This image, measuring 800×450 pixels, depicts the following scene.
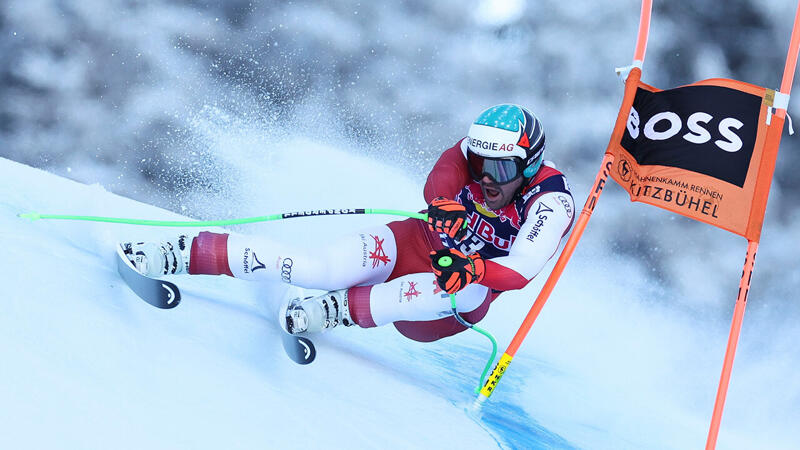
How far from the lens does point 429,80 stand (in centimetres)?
639

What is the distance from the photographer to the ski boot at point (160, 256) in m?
2.79

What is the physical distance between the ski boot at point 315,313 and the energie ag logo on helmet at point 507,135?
887 millimetres

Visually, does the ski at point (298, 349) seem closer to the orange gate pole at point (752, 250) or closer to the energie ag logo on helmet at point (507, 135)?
the energie ag logo on helmet at point (507, 135)

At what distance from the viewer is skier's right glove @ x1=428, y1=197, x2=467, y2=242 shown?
2766 mm

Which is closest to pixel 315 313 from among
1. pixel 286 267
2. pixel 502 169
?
pixel 286 267

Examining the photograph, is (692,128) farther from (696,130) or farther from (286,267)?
(286,267)

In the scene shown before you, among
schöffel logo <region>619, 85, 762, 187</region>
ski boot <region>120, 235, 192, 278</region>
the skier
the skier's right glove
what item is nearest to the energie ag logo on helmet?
the skier

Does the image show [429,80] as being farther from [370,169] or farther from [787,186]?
[787,186]

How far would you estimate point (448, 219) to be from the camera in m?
2.77

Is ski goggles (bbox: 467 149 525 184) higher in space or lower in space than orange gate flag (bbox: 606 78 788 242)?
lower

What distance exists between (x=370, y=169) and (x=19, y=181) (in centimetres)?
302

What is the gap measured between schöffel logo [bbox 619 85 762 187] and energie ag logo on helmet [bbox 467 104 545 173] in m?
0.71

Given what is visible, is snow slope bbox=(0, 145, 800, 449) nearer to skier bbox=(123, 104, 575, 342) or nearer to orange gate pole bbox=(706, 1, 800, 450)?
skier bbox=(123, 104, 575, 342)

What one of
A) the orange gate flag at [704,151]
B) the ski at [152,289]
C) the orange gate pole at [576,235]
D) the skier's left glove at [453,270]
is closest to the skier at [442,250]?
the skier's left glove at [453,270]
